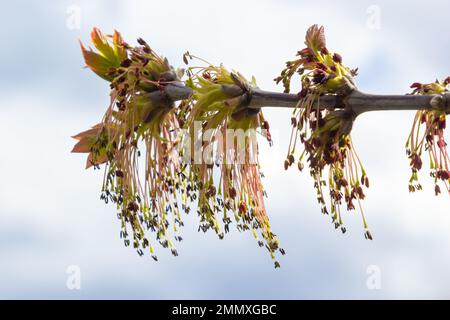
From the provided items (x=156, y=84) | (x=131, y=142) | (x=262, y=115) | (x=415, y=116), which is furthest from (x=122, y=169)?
(x=415, y=116)

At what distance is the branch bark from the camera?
4.64m

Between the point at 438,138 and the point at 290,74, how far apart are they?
1139 mm

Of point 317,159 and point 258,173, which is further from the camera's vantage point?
point 258,173

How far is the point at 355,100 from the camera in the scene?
493cm

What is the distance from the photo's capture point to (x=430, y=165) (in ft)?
17.3

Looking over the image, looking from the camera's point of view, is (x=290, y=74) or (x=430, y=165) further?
(x=290, y=74)

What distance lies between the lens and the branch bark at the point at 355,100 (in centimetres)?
464

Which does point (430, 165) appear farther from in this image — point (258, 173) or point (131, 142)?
point (131, 142)

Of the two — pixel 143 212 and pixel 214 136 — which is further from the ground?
pixel 214 136

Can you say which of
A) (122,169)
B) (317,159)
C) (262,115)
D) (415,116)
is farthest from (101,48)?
(415,116)

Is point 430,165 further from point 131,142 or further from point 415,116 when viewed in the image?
point 131,142

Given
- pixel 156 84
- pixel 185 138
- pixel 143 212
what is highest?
pixel 156 84

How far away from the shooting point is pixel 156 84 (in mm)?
5492

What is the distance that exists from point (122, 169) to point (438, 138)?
221cm
